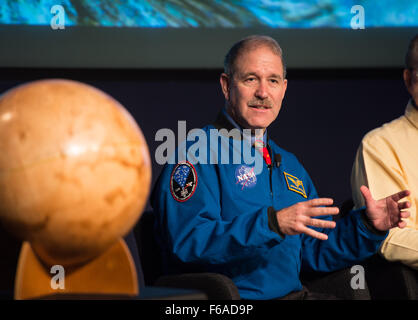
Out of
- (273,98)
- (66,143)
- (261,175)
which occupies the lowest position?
(66,143)

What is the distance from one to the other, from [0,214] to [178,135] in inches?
81.4

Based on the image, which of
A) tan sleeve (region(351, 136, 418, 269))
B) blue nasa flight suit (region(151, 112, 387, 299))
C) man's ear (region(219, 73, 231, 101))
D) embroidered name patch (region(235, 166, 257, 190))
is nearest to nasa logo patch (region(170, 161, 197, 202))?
blue nasa flight suit (region(151, 112, 387, 299))

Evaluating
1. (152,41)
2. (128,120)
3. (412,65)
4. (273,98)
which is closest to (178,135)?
(152,41)

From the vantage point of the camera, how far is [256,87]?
7.48 ft

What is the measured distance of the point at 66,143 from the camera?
111cm

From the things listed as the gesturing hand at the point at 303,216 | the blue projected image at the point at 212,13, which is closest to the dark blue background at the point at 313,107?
the blue projected image at the point at 212,13

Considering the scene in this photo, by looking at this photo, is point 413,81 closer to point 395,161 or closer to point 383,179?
point 395,161

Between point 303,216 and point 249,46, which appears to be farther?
point 249,46

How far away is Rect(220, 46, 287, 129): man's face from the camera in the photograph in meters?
2.26

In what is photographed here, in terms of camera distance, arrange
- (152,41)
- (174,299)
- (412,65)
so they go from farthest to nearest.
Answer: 1. (152,41)
2. (412,65)
3. (174,299)

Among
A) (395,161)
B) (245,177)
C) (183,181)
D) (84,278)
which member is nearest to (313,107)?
(395,161)

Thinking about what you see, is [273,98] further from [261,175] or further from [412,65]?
[412,65]

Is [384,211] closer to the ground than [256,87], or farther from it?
closer to the ground

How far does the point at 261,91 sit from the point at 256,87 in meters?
0.03
